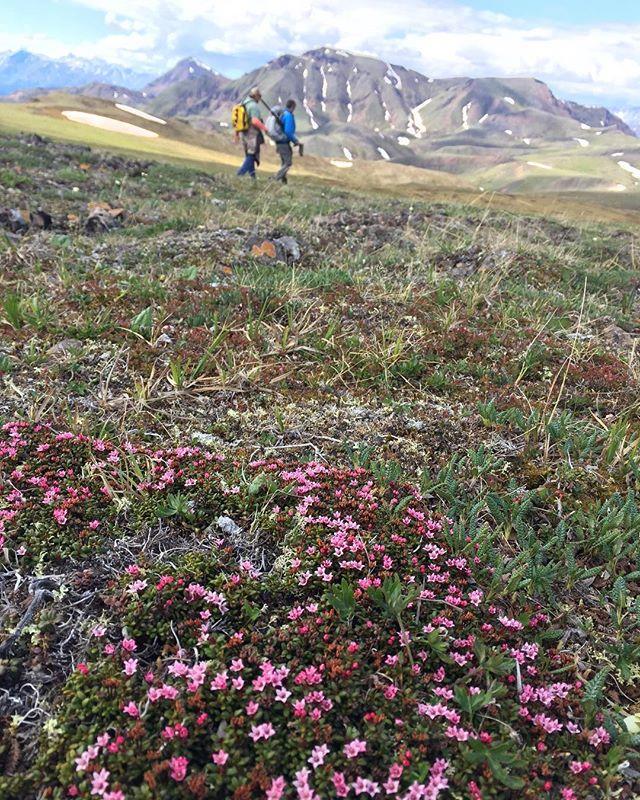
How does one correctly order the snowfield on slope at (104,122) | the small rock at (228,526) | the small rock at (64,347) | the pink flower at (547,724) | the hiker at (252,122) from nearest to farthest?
1. the pink flower at (547,724)
2. the small rock at (228,526)
3. the small rock at (64,347)
4. the hiker at (252,122)
5. the snowfield on slope at (104,122)

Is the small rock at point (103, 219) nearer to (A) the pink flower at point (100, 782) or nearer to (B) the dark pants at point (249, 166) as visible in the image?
(A) the pink flower at point (100, 782)

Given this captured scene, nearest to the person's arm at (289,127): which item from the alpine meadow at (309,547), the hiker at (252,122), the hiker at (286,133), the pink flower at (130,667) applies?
the hiker at (286,133)

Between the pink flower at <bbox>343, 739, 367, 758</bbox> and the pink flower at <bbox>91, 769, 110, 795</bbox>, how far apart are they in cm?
102

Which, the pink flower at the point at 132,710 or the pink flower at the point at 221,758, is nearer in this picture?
the pink flower at the point at 221,758

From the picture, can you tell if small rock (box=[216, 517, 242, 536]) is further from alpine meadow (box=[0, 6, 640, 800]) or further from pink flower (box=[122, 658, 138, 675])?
pink flower (box=[122, 658, 138, 675])

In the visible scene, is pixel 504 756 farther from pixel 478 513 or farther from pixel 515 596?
pixel 478 513

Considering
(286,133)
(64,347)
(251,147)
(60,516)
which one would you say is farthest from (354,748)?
(251,147)

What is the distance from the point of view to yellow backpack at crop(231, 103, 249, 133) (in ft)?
79.6

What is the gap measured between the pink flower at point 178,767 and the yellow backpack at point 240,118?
Result: 1012 inches

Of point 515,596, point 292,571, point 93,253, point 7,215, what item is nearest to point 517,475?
point 515,596

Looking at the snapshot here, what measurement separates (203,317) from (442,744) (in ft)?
18.3

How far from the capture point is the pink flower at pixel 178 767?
2396 mm

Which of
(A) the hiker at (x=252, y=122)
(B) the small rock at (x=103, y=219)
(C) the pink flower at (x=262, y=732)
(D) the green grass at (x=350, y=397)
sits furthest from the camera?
(A) the hiker at (x=252, y=122)

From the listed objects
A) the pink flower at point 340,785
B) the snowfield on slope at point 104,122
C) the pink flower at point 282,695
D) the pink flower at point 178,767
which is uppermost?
the snowfield on slope at point 104,122
